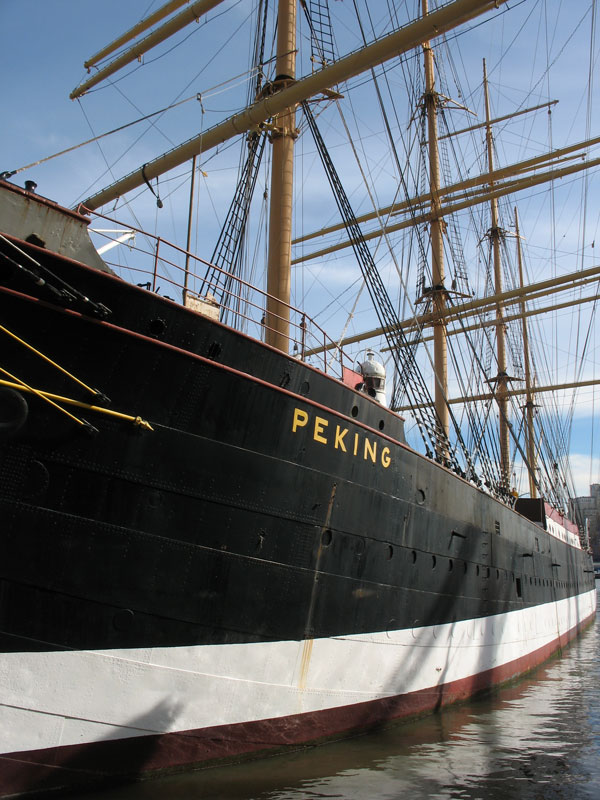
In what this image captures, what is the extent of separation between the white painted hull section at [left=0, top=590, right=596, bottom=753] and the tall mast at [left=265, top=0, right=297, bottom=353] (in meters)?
4.84

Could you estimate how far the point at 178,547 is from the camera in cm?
595

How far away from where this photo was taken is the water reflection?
222 inches

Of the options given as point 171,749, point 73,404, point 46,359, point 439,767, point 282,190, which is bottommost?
point 439,767

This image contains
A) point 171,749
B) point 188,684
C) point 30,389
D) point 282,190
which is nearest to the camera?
point 30,389

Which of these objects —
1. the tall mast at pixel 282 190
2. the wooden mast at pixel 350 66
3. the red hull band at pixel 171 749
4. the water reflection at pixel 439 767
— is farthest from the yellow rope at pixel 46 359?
the wooden mast at pixel 350 66

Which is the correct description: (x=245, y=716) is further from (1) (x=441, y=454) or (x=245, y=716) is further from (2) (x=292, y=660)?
(1) (x=441, y=454)

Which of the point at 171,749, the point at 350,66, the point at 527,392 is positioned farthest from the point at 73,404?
the point at 527,392

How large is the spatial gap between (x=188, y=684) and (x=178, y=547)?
131 cm

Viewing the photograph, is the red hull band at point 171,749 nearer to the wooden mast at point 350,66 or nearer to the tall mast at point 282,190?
the tall mast at point 282,190

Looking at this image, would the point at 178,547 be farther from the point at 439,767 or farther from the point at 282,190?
the point at 282,190

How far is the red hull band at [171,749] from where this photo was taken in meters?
5.03

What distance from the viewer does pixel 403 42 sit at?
36.6 feet

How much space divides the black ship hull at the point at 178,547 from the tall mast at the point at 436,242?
14.7 m

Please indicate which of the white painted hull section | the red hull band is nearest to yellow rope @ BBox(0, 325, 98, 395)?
the white painted hull section
